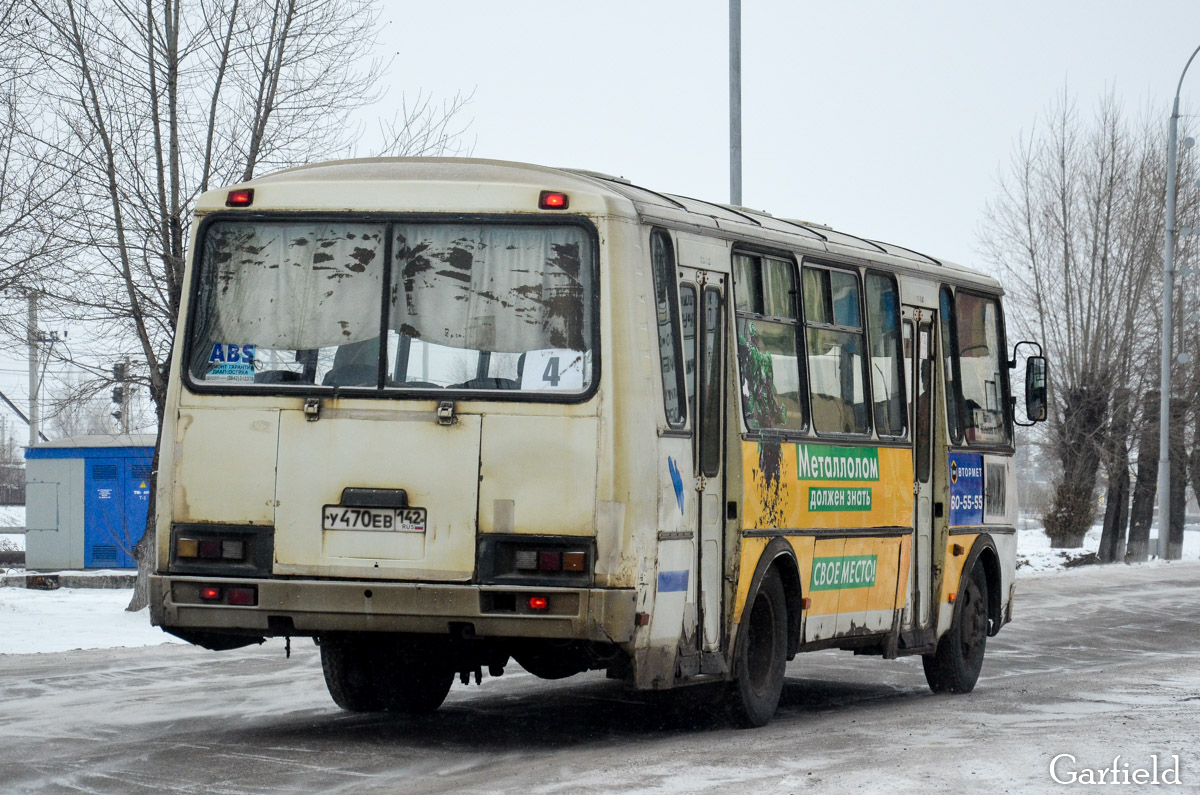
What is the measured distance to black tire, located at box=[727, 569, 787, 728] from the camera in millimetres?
10266

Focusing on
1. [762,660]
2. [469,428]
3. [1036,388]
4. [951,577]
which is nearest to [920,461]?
[951,577]

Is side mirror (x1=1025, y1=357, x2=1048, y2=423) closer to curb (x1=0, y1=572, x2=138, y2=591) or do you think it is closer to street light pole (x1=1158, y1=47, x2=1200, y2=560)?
curb (x1=0, y1=572, x2=138, y2=591)

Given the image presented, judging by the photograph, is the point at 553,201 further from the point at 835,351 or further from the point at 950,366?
the point at 950,366

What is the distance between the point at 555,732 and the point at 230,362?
278 cm

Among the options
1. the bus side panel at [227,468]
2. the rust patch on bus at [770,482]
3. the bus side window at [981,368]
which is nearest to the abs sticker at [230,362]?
the bus side panel at [227,468]

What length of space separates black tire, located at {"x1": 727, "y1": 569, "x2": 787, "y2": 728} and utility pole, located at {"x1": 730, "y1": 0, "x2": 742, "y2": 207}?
32.3 feet

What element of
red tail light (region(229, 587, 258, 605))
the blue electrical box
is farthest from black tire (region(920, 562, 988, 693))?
the blue electrical box

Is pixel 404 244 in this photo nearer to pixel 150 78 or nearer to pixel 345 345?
pixel 345 345

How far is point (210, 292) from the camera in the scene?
930 cm

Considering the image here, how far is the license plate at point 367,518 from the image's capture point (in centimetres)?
874

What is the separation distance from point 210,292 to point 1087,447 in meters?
35.1

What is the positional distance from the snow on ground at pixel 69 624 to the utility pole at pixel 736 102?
7659 mm

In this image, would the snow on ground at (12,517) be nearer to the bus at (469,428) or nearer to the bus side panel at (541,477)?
the bus at (469,428)

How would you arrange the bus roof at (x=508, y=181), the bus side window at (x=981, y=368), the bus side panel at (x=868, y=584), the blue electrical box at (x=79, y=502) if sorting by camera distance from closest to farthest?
the bus roof at (x=508, y=181) < the bus side panel at (x=868, y=584) < the bus side window at (x=981, y=368) < the blue electrical box at (x=79, y=502)
